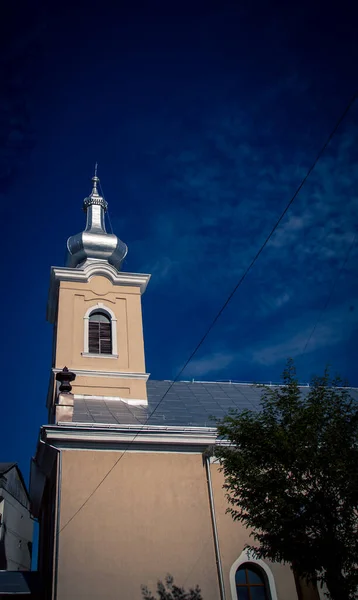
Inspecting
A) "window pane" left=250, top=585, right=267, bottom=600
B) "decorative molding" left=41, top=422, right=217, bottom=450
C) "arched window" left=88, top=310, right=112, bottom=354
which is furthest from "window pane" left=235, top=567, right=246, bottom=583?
"arched window" left=88, top=310, right=112, bottom=354

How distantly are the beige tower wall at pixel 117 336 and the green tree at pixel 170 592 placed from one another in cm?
684

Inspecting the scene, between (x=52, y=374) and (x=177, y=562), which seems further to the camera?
(x=52, y=374)

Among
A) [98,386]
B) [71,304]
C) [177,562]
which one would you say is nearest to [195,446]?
[177,562]

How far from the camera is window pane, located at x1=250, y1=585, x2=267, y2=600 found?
44.6ft

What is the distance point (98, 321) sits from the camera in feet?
68.1

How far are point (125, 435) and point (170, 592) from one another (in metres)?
4.05

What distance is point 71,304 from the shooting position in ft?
68.1

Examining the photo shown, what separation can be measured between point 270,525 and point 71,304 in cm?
1285

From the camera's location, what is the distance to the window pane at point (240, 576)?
1377cm

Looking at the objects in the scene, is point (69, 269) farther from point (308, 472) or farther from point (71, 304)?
point (308, 472)

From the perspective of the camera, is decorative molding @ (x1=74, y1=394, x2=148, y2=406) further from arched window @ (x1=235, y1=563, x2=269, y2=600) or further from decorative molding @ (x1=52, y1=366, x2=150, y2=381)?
arched window @ (x1=235, y1=563, x2=269, y2=600)

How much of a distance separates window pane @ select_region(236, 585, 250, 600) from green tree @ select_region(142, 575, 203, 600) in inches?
43.0

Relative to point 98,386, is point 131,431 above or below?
below

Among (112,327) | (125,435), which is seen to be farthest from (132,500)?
(112,327)
